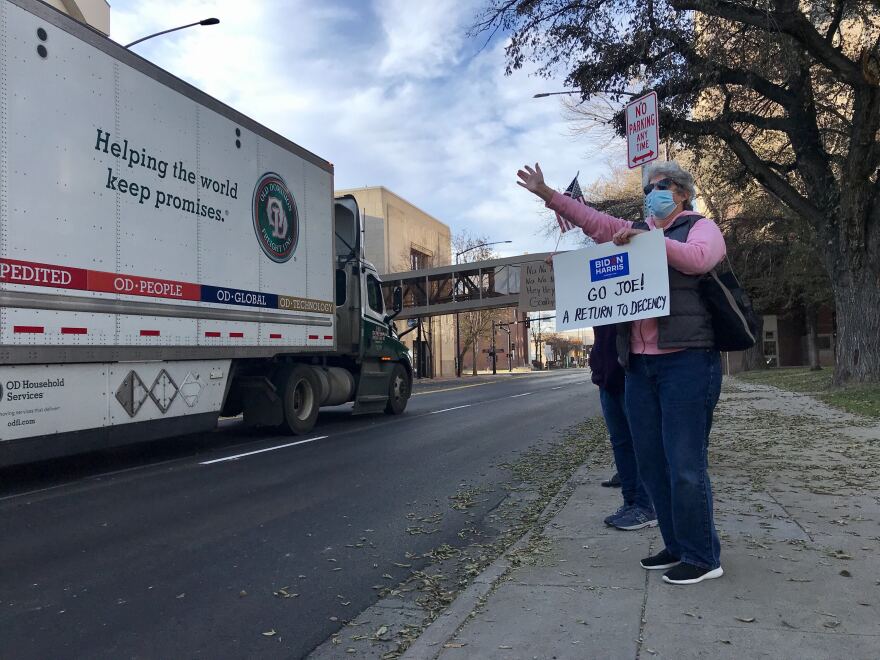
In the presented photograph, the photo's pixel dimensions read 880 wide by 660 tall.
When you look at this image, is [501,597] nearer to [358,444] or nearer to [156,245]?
[156,245]

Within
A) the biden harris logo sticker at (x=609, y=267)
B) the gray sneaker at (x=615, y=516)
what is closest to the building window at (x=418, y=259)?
the gray sneaker at (x=615, y=516)

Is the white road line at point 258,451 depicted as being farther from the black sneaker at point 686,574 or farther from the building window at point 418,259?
the building window at point 418,259

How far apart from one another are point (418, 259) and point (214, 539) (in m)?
50.7

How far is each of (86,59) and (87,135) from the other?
784mm

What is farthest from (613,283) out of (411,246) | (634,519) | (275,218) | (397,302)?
(411,246)

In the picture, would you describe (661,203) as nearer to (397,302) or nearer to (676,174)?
(676,174)

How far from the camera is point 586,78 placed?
14.5 metres

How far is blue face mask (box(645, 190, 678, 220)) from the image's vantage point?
3773 millimetres

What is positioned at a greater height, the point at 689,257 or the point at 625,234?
the point at 625,234

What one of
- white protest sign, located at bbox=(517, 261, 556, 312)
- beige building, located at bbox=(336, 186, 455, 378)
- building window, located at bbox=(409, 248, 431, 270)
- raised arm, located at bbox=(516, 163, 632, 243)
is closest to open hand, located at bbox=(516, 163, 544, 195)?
raised arm, located at bbox=(516, 163, 632, 243)

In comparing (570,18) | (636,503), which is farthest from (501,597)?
(570,18)

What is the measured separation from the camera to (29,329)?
633 cm

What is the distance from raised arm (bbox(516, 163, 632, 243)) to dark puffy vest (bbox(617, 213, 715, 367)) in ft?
1.33

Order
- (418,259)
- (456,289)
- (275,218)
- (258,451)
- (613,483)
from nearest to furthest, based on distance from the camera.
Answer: (613,483), (258,451), (275,218), (456,289), (418,259)
